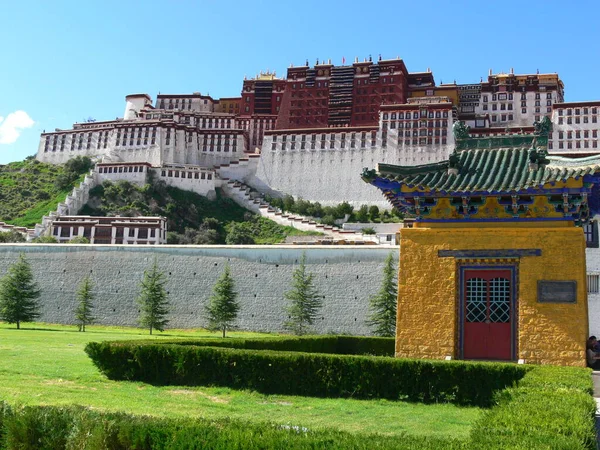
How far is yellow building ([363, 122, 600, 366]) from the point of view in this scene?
9820mm

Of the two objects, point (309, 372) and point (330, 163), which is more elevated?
point (330, 163)

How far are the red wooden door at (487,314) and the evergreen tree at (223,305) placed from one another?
21.4 metres

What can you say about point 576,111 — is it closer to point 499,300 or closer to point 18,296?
point 18,296

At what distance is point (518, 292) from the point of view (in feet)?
33.2

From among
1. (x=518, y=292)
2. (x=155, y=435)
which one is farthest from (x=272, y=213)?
(x=155, y=435)

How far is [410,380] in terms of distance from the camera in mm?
8586

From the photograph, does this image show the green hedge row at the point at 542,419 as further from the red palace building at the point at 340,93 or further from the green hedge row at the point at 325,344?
the red palace building at the point at 340,93

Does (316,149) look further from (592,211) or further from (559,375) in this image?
(559,375)

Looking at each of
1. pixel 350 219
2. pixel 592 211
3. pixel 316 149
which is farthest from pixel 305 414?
pixel 316 149

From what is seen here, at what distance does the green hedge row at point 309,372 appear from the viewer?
8461 millimetres

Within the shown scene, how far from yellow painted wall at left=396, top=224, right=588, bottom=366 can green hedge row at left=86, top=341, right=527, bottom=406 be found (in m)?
1.60

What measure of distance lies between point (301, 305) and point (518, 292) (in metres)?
21.4

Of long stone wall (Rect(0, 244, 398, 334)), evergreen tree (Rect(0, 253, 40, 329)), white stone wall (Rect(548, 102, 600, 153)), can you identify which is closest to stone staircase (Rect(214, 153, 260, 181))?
white stone wall (Rect(548, 102, 600, 153))

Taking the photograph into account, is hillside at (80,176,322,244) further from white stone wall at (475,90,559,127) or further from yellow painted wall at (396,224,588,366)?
yellow painted wall at (396,224,588,366)
